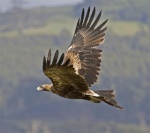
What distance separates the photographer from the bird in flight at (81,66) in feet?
36.1

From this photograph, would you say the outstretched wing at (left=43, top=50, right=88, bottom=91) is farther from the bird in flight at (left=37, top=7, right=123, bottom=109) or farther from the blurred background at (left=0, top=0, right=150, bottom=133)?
the blurred background at (left=0, top=0, right=150, bottom=133)

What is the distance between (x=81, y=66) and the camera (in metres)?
12.8

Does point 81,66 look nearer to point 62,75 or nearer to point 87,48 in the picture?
point 87,48

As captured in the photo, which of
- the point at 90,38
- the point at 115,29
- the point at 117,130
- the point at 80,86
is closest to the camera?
the point at 80,86

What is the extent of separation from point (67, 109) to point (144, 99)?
18.9m

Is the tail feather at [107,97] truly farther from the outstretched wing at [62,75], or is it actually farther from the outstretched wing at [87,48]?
the outstretched wing at [87,48]

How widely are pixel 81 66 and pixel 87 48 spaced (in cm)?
58

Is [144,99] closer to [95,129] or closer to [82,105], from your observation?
[82,105]

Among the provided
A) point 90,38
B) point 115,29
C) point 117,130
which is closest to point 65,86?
point 90,38

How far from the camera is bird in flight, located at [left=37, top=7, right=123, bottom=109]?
11008 millimetres

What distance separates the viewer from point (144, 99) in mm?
181875

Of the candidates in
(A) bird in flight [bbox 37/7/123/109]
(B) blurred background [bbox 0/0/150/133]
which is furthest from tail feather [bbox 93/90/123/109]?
(B) blurred background [bbox 0/0/150/133]

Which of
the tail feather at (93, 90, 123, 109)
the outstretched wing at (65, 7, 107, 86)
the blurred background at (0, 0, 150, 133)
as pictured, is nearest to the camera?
the tail feather at (93, 90, 123, 109)

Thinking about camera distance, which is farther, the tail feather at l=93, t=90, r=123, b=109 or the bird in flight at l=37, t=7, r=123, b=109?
the tail feather at l=93, t=90, r=123, b=109
